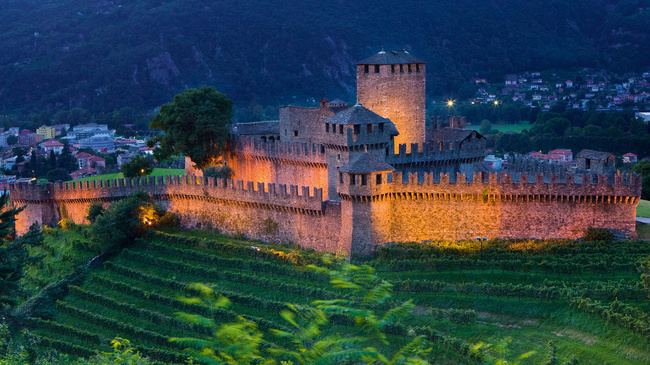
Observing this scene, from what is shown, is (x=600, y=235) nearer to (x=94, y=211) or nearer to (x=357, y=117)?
(x=357, y=117)

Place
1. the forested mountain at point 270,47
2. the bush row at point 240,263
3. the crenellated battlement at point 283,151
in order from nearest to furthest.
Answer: the bush row at point 240,263
the crenellated battlement at point 283,151
the forested mountain at point 270,47

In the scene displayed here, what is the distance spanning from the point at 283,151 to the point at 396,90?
5.02m

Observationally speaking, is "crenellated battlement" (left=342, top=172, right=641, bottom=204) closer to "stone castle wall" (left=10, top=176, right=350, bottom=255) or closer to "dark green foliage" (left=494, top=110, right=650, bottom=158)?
"stone castle wall" (left=10, top=176, right=350, bottom=255)

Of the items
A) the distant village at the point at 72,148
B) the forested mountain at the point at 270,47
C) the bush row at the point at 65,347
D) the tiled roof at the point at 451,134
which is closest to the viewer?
the bush row at the point at 65,347

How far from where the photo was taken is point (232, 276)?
34.2 meters

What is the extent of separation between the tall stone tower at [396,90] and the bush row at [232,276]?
782 centimetres

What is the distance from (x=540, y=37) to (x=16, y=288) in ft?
326

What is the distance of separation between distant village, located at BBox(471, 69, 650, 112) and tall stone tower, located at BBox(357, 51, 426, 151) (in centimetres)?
6175

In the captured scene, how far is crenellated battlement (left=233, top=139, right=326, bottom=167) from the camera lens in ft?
122

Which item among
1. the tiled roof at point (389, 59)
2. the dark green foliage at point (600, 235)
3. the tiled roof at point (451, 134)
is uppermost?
the tiled roof at point (389, 59)

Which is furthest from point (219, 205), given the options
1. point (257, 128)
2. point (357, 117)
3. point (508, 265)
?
point (508, 265)

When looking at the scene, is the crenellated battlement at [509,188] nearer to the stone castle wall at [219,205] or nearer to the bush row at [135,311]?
the stone castle wall at [219,205]

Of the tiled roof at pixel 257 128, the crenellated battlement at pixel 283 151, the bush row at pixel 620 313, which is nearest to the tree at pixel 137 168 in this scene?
the tiled roof at pixel 257 128

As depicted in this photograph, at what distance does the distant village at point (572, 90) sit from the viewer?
102625 millimetres
